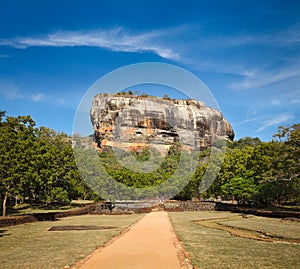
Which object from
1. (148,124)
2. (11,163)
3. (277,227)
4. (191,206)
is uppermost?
(148,124)

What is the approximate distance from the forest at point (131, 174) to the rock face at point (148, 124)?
2861cm

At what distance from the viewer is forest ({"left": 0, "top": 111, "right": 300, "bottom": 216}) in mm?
20703

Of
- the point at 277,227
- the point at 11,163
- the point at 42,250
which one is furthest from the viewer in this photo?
the point at 11,163

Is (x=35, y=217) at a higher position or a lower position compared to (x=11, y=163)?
lower

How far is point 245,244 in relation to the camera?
10844 mm

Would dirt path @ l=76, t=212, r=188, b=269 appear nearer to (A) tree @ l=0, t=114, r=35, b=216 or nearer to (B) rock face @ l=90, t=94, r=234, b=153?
(A) tree @ l=0, t=114, r=35, b=216

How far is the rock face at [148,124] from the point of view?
78250 mm

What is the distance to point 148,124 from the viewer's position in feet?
264

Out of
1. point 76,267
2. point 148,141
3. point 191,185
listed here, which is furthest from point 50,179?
point 148,141

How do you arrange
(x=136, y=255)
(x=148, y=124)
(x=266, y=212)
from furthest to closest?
1. (x=148, y=124)
2. (x=266, y=212)
3. (x=136, y=255)

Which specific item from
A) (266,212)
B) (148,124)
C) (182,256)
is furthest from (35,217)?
(148,124)

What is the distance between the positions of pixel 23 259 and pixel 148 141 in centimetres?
6977

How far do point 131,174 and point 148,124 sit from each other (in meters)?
38.8

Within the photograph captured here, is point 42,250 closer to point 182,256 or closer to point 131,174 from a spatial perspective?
point 182,256
